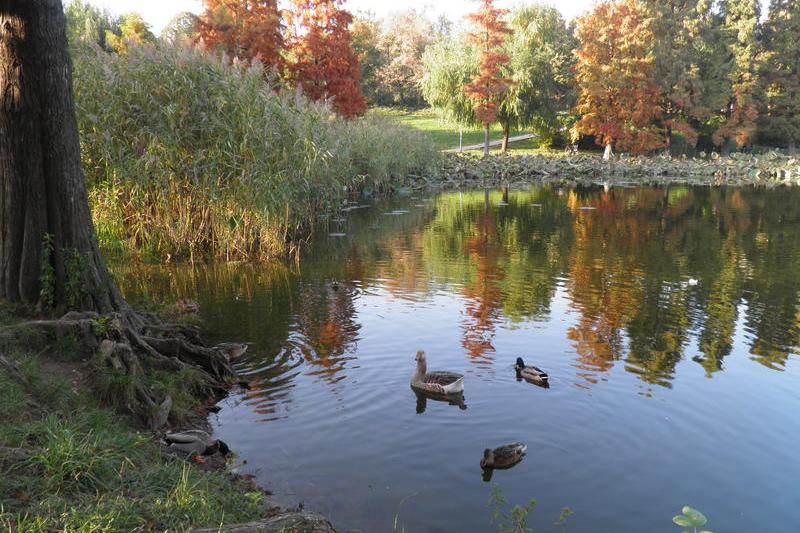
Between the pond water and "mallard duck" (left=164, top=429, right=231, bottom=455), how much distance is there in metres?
0.34

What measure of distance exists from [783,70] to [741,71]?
525cm

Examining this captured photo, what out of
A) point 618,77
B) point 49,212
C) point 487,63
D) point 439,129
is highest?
point 487,63

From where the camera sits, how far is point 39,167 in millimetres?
7629

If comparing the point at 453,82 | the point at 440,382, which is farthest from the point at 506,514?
the point at 453,82

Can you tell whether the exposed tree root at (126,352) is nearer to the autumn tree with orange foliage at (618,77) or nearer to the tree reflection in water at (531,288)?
the tree reflection in water at (531,288)

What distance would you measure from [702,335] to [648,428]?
160 inches

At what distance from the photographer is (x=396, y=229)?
22.6m

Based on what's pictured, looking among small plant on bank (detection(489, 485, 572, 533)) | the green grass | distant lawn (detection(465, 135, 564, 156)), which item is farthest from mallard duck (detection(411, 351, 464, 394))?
distant lawn (detection(465, 135, 564, 156))

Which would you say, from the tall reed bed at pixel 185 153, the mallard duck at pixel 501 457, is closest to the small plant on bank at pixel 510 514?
the mallard duck at pixel 501 457

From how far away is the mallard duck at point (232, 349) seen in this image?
31.0 ft

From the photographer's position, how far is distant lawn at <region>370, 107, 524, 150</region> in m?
58.4

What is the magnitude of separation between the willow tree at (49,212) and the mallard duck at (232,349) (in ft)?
4.17

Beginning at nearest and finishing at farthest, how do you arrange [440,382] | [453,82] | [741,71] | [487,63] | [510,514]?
[510,514], [440,382], [487,63], [453,82], [741,71]

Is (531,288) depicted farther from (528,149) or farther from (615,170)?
(528,149)
